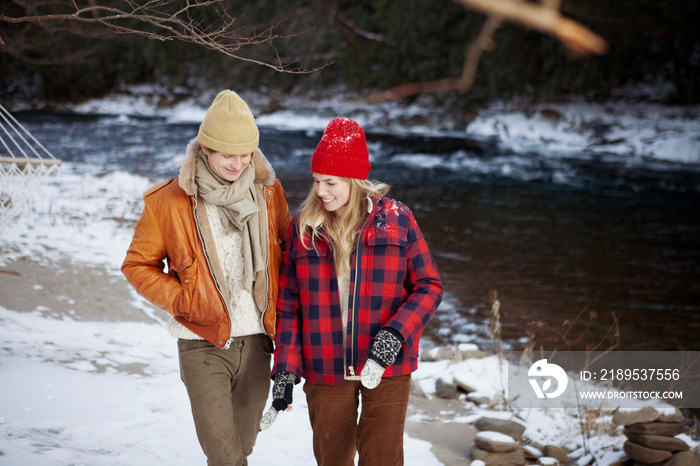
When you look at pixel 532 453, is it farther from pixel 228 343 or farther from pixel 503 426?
pixel 228 343

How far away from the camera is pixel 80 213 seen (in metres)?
9.73

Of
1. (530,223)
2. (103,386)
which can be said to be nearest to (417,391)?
(103,386)

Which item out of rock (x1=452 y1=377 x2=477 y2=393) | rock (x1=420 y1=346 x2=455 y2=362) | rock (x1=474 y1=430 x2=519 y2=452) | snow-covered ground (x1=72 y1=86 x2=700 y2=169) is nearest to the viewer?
rock (x1=474 y1=430 x2=519 y2=452)

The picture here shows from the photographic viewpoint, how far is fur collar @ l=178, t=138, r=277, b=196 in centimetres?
262

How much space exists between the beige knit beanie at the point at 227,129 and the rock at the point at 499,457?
9.01 feet

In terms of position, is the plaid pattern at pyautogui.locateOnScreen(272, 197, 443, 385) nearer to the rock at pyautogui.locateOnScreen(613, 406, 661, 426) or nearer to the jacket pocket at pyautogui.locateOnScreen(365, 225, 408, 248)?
the jacket pocket at pyautogui.locateOnScreen(365, 225, 408, 248)

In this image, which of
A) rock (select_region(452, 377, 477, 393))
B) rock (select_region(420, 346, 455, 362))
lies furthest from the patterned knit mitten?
rock (select_region(420, 346, 455, 362))

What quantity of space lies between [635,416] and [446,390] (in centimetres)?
151

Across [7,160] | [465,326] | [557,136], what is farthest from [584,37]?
[557,136]

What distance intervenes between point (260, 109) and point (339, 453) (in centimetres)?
2588

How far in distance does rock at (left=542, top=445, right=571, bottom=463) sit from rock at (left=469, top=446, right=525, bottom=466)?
256 millimetres

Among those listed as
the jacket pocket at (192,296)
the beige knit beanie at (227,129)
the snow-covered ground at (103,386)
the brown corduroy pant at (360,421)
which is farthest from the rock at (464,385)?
the beige knit beanie at (227,129)

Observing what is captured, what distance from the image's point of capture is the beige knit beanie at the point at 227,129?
2.63m

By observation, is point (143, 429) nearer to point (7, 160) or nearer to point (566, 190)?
point (7, 160)
